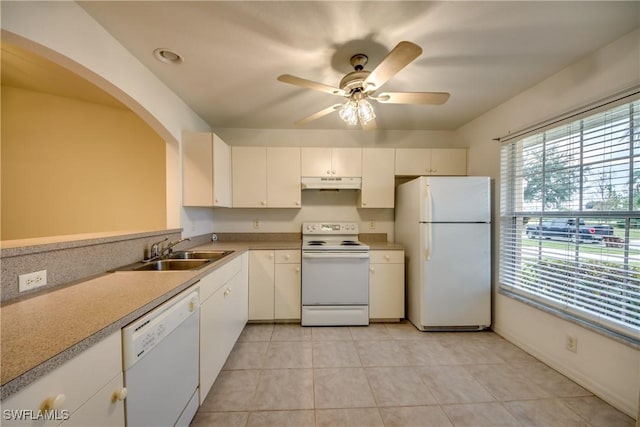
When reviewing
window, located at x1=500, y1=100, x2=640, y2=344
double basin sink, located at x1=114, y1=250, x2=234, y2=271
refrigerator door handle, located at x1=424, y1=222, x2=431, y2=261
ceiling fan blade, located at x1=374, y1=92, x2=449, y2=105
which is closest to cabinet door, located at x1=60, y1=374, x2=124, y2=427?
double basin sink, located at x1=114, y1=250, x2=234, y2=271

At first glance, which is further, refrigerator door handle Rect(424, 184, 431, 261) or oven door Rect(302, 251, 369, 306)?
oven door Rect(302, 251, 369, 306)

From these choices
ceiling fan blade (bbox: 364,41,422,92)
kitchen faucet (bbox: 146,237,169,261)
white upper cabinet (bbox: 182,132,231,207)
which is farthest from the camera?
white upper cabinet (bbox: 182,132,231,207)

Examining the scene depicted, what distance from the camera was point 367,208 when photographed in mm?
2994

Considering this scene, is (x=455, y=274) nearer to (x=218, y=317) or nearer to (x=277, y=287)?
(x=277, y=287)

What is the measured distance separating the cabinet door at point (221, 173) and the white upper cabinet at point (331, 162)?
2.82ft

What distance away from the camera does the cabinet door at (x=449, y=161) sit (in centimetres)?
279

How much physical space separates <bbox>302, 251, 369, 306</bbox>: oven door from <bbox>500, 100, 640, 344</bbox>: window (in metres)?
1.44

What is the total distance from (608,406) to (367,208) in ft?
7.68

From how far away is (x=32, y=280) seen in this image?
39.8 inches

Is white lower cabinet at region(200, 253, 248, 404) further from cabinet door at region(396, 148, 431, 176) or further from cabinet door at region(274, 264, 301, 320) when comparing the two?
cabinet door at region(396, 148, 431, 176)

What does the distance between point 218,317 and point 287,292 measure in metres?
0.93

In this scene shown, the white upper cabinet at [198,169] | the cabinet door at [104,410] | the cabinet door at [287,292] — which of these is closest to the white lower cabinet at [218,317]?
the cabinet door at [287,292]

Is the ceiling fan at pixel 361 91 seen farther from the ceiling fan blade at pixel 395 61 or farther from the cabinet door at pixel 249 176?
the cabinet door at pixel 249 176

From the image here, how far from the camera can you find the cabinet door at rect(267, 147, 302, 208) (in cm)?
273
